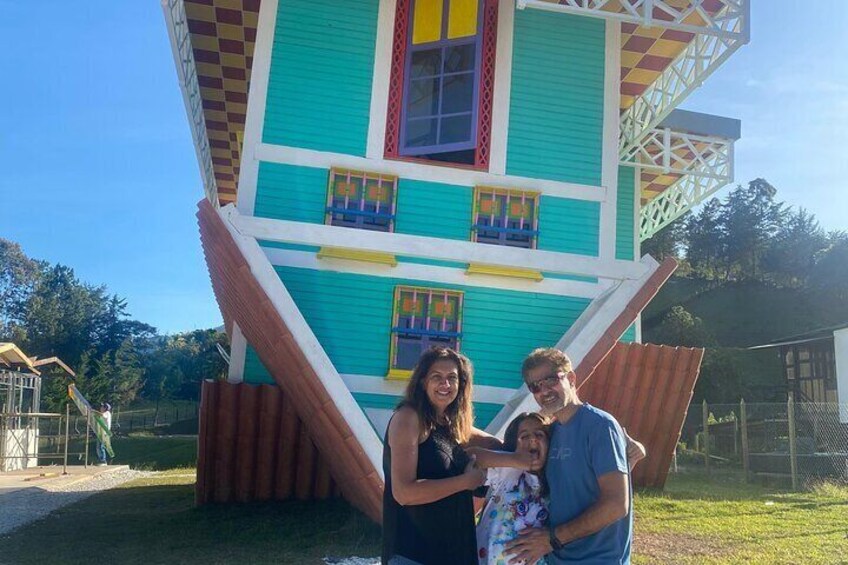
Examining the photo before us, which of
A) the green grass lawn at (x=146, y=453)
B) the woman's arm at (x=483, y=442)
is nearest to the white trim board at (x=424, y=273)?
the woman's arm at (x=483, y=442)

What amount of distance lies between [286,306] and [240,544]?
2.58 metres

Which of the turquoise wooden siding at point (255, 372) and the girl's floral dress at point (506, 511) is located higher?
the turquoise wooden siding at point (255, 372)

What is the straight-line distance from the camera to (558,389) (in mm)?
3090

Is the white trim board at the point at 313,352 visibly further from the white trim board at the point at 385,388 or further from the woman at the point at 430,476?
the woman at the point at 430,476

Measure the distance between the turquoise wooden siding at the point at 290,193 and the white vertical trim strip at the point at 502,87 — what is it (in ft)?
6.96

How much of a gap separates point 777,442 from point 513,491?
50.7ft

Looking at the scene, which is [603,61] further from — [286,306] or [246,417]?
[246,417]

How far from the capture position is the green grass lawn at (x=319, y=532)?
23.0ft

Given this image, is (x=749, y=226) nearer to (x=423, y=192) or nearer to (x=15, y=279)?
(x=423, y=192)

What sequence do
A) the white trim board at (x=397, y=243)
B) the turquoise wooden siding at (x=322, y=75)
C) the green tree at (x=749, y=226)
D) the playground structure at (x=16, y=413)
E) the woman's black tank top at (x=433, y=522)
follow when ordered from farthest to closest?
the green tree at (x=749, y=226), the playground structure at (x=16, y=413), the turquoise wooden siding at (x=322, y=75), the white trim board at (x=397, y=243), the woman's black tank top at (x=433, y=522)

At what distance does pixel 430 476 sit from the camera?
9.78ft

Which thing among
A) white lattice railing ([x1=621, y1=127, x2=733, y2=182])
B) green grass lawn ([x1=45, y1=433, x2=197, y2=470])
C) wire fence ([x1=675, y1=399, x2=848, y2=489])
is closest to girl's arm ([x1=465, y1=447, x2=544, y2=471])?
white lattice railing ([x1=621, y1=127, x2=733, y2=182])

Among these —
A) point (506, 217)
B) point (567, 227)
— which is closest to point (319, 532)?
point (506, 217)

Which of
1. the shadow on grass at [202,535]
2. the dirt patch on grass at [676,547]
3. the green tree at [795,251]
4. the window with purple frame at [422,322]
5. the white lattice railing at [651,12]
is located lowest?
the shadow on grass at [202,535]
